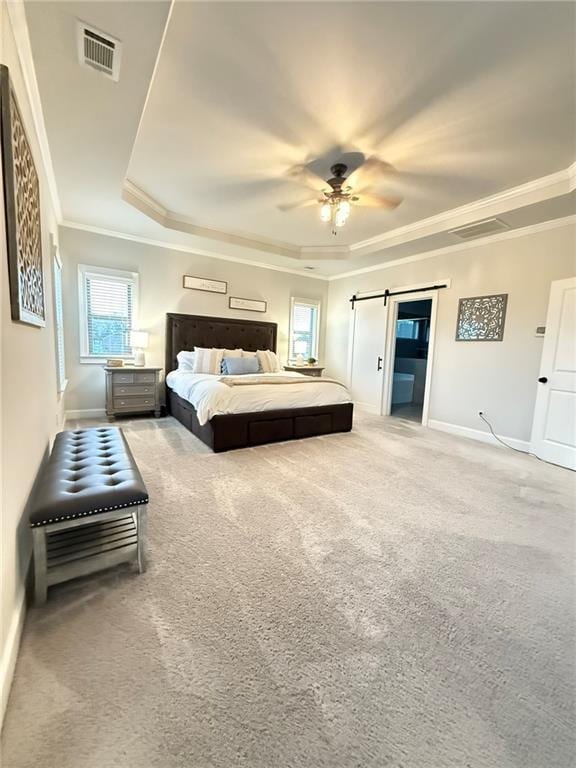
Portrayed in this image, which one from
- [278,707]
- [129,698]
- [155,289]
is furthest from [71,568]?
[155,289]

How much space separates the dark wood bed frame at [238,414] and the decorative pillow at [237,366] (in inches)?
32.7

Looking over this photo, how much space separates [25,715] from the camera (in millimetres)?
1028

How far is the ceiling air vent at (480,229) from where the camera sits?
3.80 m

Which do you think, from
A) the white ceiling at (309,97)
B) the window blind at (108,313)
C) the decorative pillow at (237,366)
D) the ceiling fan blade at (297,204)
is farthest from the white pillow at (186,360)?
the ceiling fan blade at (297,204)

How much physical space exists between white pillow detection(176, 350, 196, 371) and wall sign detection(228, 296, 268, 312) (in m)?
1.35

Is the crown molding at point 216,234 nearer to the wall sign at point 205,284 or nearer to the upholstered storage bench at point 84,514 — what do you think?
the wall sign at point 205,284

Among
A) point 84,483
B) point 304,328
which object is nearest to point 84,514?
point 84,483

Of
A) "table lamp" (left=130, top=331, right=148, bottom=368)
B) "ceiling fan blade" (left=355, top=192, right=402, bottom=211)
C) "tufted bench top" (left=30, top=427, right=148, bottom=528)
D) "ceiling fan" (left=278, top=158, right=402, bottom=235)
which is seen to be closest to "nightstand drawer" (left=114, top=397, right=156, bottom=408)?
"table lamp" (left=130, top=331, right=148, bottom=368)

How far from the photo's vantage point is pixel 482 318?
4.39 metres

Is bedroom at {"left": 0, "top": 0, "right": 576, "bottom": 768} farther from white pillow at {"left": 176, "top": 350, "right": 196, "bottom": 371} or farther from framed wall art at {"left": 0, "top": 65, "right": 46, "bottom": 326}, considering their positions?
white pillow at {"left": 176, "top": 350, "right": 196, "bottom": 371}

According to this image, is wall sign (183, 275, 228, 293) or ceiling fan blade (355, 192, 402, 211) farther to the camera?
wall sign (183, 275, 228, 293)

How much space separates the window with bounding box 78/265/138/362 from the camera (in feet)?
15.1

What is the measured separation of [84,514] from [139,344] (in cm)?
377

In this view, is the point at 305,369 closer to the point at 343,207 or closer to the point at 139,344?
the point at 139,344
